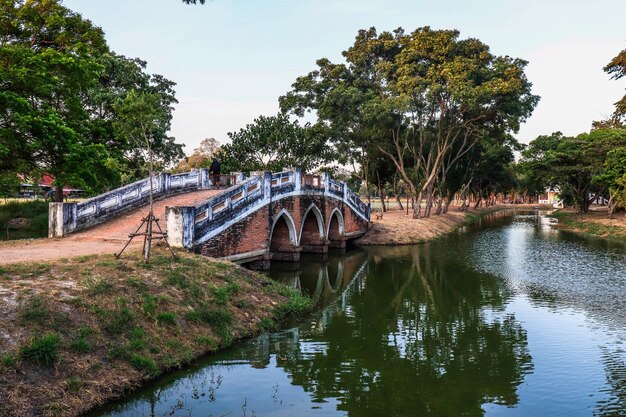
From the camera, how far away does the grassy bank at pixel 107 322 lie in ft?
25.1

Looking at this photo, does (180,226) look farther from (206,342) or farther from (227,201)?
(206,342)

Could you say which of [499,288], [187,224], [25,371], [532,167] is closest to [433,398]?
[25,371]

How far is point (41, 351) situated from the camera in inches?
311

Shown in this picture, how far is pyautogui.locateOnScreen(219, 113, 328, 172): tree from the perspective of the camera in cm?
4404

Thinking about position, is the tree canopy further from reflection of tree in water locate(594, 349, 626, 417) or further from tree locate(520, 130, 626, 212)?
tree locate(520, 130, 626, 212)

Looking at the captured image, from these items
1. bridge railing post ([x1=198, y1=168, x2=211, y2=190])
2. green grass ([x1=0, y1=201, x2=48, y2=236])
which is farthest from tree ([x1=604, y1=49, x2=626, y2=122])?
green grass ([x1=0, y1=201, x2=48, y2=236])

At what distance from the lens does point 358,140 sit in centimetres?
3947

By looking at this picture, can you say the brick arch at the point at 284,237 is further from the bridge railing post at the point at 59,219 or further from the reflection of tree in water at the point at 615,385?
the reflection of tree in water at the point at 615,385

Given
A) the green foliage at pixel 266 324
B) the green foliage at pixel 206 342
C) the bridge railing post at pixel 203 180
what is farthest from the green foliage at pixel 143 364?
the bridge railing post at pixel 203 180

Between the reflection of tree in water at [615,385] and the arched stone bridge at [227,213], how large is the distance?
1191 cm

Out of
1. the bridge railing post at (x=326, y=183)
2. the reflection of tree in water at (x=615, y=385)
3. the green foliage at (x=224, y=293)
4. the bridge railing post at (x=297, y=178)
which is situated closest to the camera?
the reflection of tree in water at (x=615, y=385)

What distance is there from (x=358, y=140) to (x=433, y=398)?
32170 mm

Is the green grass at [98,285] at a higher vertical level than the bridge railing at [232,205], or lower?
lower

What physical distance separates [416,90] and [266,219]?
1691 centimetres
